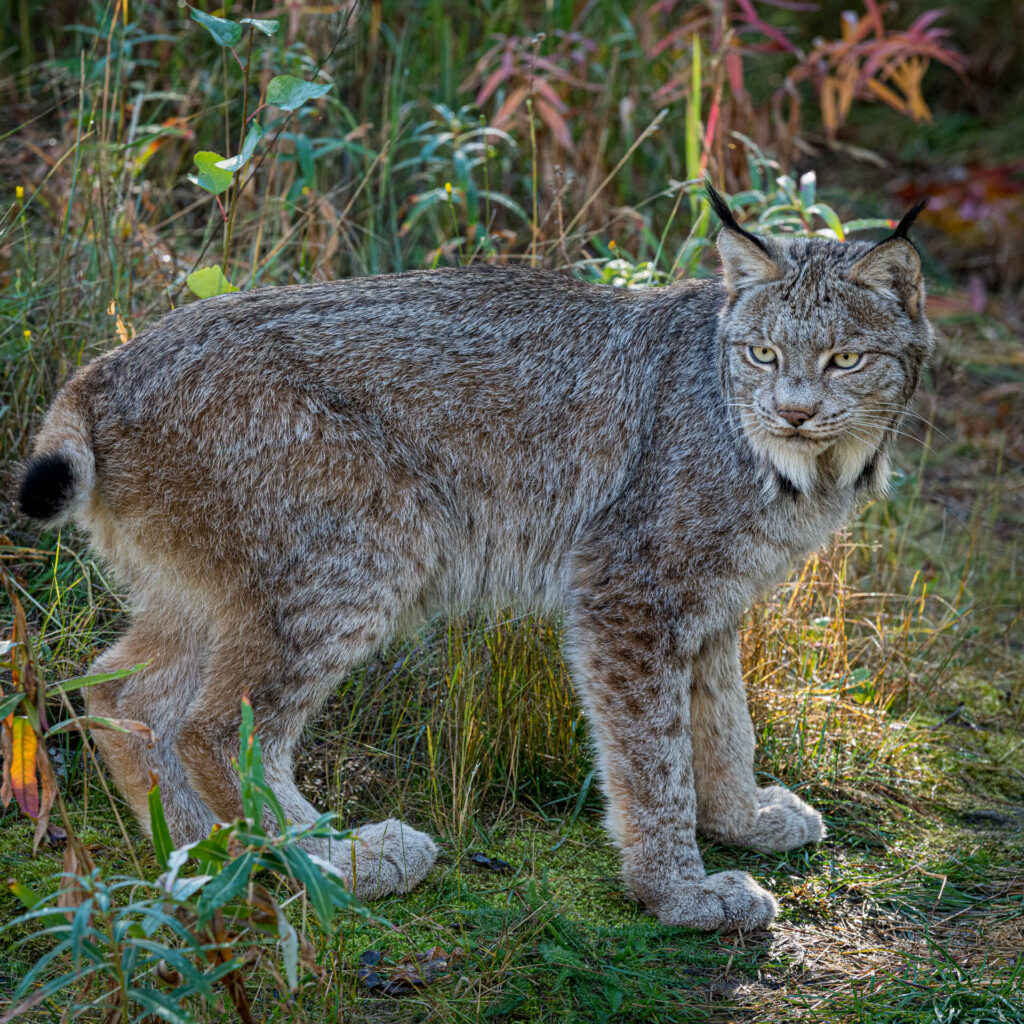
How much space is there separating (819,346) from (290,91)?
5.57 ft

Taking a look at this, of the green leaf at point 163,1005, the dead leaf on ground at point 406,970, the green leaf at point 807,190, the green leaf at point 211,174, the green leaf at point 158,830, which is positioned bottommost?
the dead leaf on ground at point 406,970

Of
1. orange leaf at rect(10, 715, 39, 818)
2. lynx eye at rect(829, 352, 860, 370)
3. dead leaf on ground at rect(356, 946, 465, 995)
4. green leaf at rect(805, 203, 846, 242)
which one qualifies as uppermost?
green leaf at rect(805, 203, 846, 242)

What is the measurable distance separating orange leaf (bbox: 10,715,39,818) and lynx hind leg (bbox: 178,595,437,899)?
972 mm

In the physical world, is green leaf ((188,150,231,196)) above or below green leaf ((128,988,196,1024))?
above

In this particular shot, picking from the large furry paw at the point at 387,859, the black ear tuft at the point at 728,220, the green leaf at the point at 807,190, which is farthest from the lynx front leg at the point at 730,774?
the green leaf at the point at 807,190

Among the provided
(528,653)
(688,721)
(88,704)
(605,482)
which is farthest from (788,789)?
(88,704)

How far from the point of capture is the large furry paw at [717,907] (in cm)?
314

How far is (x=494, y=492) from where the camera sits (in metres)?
3.50

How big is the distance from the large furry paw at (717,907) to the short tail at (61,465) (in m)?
1.91

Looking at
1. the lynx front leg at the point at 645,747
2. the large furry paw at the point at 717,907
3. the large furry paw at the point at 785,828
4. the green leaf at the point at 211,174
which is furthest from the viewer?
the large furry paw at the point at 785,828

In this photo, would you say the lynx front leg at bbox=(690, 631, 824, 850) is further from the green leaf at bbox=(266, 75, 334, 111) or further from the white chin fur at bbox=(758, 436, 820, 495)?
the green leaf at bbox=(266, 75, 334, 111)

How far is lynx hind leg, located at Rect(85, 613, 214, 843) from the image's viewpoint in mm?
3365

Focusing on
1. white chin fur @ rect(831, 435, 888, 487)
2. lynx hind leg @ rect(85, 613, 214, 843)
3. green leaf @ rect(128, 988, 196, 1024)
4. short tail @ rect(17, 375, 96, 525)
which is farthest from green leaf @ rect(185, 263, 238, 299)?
green leaf @ rect(128, 988, 196, 1024)

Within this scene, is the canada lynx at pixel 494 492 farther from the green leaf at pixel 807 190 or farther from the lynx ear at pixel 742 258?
the green leaf at pixel 807 190
